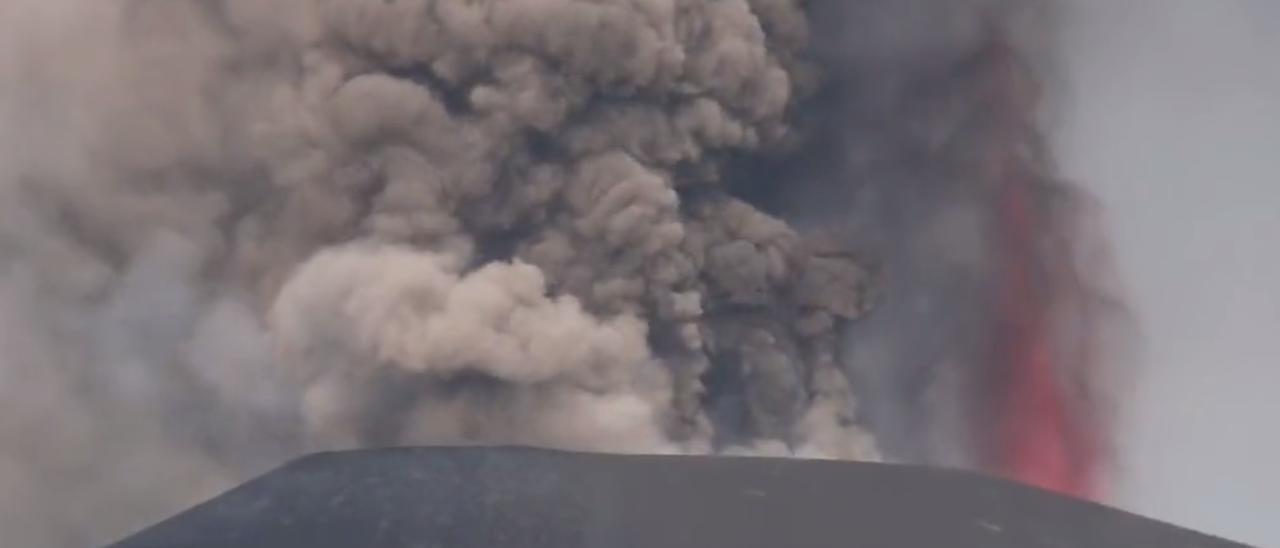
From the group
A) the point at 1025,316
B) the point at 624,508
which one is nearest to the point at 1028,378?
the point at 1025,316

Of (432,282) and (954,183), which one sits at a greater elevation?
(954,183)

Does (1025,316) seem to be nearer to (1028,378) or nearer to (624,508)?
(1028,378)

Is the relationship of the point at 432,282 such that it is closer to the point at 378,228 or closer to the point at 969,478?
the point at 378,228

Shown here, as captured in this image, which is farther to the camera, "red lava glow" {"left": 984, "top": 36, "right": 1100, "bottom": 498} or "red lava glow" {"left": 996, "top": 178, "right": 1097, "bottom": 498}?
"red lava glow" {"left": 996, "top": 178, "right": 1097, "bottom": 498}

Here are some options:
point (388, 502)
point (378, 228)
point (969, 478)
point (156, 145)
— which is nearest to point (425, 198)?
point (378, 228)

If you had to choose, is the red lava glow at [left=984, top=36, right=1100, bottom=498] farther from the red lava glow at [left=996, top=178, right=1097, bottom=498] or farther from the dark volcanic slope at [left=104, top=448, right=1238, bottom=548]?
the dark volcanic slope at [left=104, top=448, right=1238, bottom=548]

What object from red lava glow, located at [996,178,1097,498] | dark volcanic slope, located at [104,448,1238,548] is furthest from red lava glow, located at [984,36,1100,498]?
dark volcanic slope, located at [104,448,1238,548]

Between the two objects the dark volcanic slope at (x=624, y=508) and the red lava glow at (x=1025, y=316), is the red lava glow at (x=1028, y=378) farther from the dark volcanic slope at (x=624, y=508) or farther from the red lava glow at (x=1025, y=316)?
the dark volcanic slope at (x=624, y=508)

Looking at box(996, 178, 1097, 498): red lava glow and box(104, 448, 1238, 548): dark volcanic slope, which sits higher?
box(996, 178, 1097, 498): red lava glow
